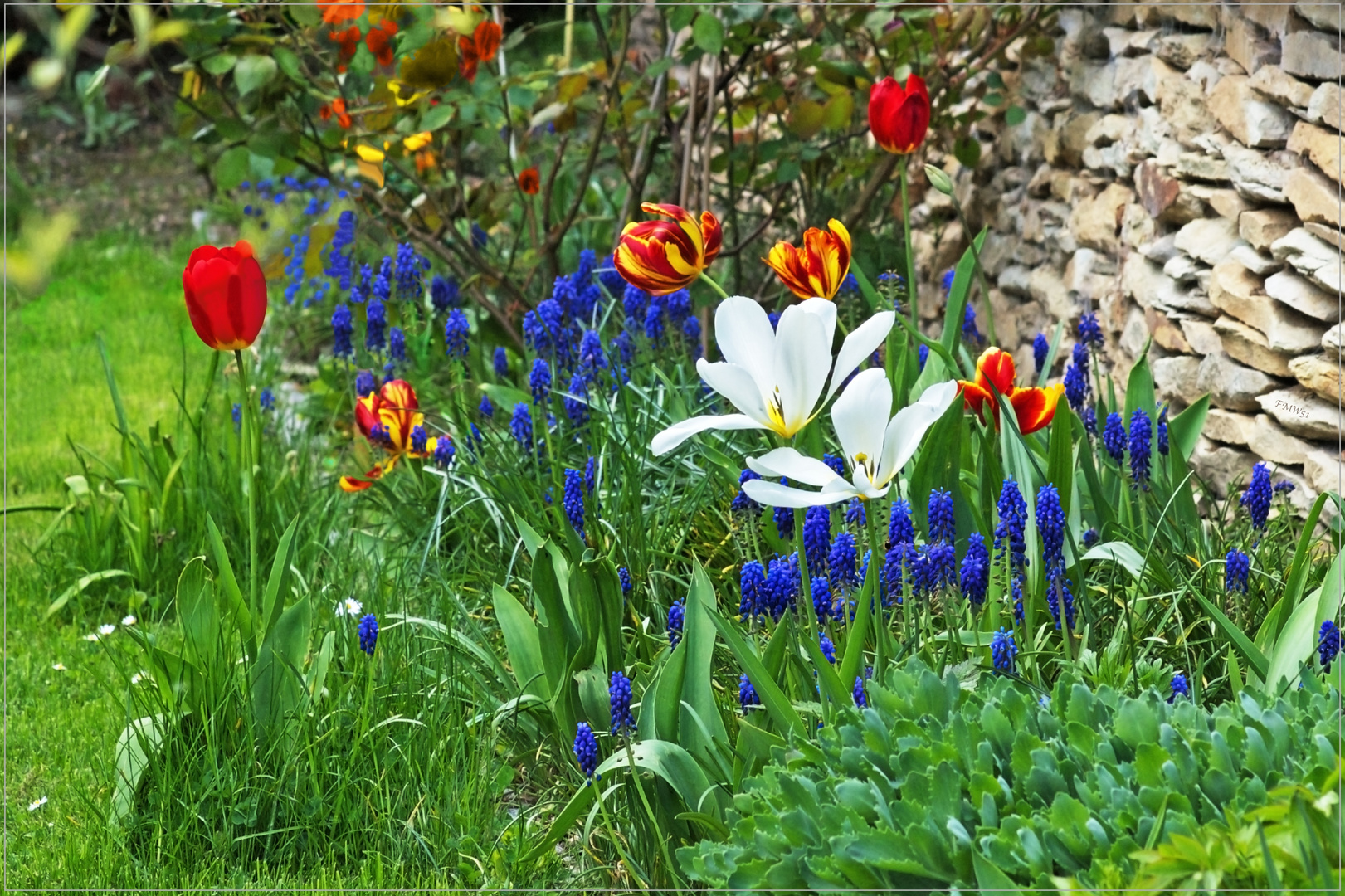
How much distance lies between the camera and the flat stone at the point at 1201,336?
2.89 metres

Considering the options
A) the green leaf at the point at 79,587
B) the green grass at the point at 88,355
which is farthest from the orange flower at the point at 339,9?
the green leaf at the point at 79,587

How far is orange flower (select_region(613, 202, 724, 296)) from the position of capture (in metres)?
1.91

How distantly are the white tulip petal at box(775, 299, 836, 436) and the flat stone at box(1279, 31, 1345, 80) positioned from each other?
1.66m

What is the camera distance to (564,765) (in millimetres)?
2117

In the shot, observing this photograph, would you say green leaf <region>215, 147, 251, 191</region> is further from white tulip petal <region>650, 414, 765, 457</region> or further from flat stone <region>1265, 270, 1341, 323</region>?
flat stone <region>1265, 270, 1341, 323</region>

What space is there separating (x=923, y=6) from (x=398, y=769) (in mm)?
2861

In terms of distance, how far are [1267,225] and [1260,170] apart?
129 mm

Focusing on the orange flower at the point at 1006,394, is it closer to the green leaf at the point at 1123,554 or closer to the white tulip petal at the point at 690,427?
the green leaf at the point at 1123,554

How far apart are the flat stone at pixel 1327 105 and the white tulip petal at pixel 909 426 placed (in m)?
1.53

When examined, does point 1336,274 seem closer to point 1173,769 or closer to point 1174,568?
point 1174,568

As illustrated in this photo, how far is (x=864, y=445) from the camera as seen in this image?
4.83 ft

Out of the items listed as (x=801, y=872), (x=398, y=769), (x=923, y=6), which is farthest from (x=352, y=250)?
(x=801, y=872)

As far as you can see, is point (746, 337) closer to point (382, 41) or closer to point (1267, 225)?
point (1267, 225)

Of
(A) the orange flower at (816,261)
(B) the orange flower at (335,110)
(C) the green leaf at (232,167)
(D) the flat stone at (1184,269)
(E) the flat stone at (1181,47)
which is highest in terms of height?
(E) the flat stone at (1181,47)
